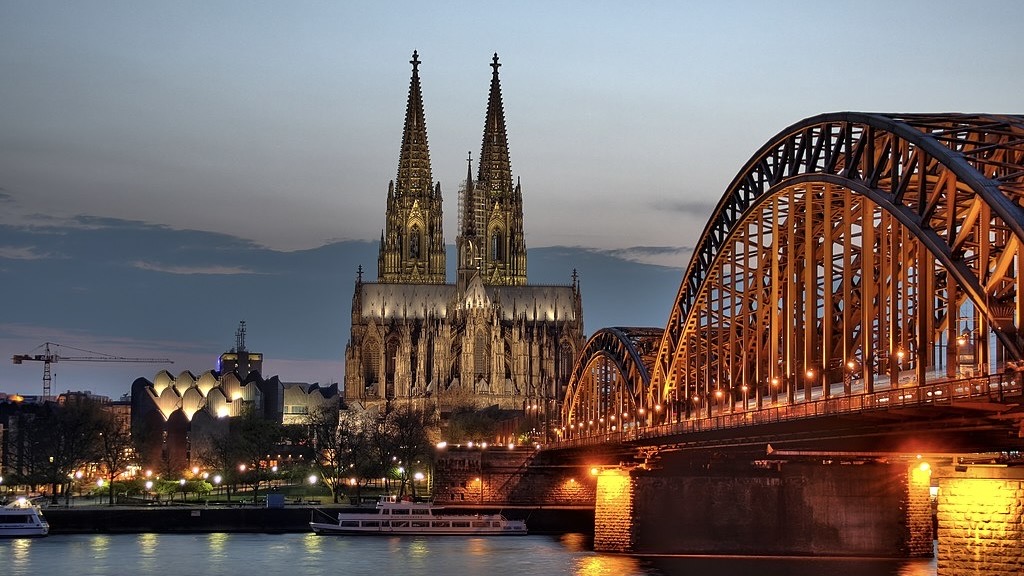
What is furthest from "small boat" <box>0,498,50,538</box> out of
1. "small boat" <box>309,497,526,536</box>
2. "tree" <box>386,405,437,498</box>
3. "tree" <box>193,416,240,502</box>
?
"tree" <box>193,416,240,502</box>

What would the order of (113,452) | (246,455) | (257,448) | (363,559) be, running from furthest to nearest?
(246,455) → (257,448) → (113,452) → (363,559)

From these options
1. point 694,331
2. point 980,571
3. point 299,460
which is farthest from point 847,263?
point 299,460

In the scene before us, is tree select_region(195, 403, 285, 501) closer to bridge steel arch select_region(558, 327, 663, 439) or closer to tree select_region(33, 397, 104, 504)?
tree select_region(33, 397, 104, 504)

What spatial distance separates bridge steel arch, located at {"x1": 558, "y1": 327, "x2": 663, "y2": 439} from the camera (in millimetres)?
106438

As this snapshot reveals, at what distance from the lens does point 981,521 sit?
54.1m

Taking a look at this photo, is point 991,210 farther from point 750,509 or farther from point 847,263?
point 750,509

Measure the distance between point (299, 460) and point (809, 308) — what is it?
134 meters

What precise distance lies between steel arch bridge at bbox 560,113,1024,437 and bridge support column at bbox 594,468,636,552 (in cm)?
786

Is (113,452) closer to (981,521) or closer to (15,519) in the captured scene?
(15,519)

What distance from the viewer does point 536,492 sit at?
136 m

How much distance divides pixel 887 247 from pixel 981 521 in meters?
14.2

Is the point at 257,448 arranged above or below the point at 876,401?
below

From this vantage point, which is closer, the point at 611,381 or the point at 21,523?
the point at 611,381

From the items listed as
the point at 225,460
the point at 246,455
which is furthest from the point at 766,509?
the point at 246,455
